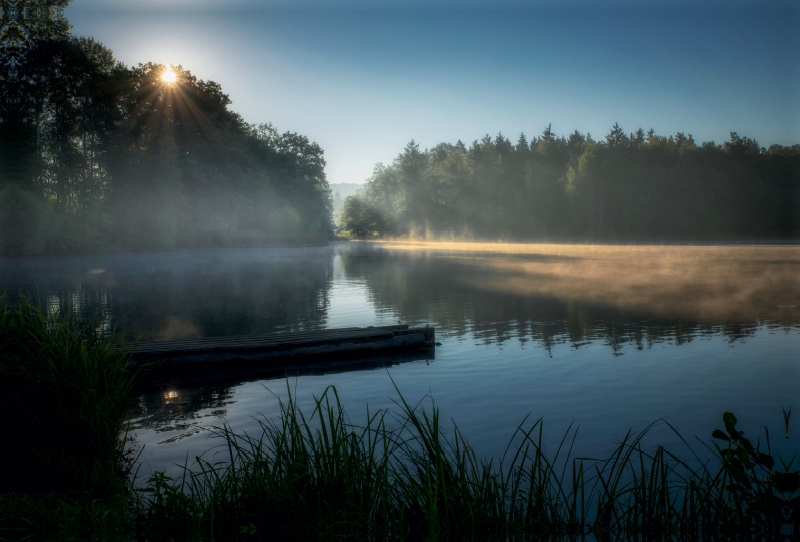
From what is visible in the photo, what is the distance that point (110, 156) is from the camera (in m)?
47.3

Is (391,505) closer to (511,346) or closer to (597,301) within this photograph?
(511,346)

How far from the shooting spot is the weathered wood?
30.2ft

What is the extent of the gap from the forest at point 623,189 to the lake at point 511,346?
5445 centimetres

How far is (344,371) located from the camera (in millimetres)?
9320

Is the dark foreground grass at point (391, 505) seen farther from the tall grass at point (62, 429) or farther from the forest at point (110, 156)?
the forest at point (110, 156)

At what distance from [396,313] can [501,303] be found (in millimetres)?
3549

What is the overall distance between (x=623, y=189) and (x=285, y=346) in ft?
251

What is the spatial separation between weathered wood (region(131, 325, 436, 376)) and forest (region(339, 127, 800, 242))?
68579mm

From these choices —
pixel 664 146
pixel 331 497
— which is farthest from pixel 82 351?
pixel 664 146

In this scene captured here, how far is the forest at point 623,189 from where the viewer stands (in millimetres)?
78125

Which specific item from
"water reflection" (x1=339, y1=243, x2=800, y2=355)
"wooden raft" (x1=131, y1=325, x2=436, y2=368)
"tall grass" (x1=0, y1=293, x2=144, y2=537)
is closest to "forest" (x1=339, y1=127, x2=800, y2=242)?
"water reflection" (x1=339, y1=243, x2=800, y2=355)

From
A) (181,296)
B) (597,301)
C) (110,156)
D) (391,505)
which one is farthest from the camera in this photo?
(110,156)

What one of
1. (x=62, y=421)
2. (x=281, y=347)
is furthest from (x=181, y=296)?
(x=62, y=421)

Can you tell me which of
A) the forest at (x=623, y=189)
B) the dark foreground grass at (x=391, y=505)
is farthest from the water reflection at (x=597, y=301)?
the forest at (x=623, y=189)
